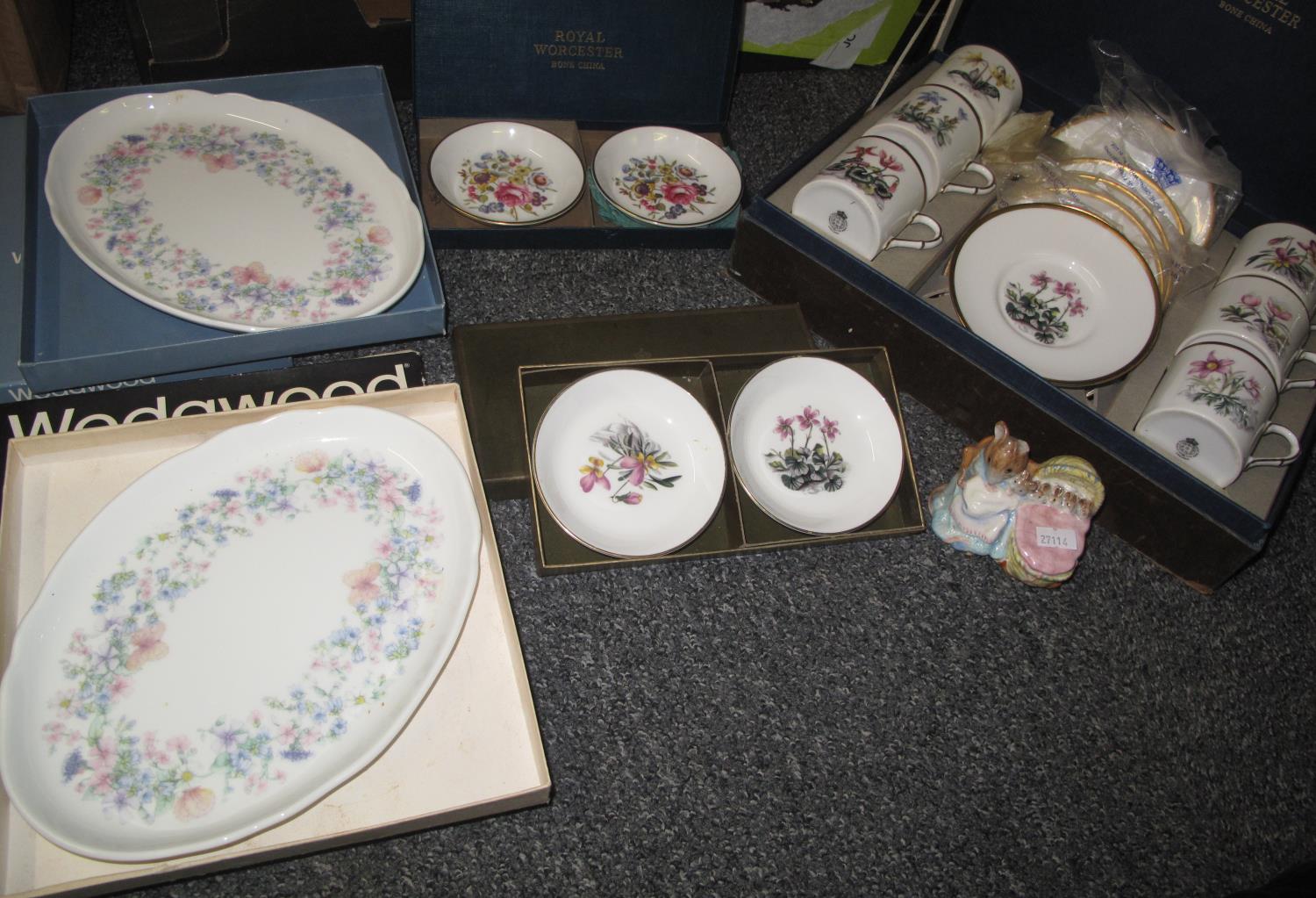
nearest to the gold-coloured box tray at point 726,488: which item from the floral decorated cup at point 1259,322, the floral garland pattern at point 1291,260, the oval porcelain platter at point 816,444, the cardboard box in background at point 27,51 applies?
the oval porcelain platter at point 816,444

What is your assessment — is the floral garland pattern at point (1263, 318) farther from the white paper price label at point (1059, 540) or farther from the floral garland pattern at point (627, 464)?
the floral garland pattern at point (627, 464)

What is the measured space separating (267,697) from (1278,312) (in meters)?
1.02

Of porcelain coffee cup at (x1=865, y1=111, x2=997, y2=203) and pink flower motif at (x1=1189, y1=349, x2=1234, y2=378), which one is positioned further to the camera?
porcelain coffee cup at (x1=865, y1=111, x2=997, y2=203)

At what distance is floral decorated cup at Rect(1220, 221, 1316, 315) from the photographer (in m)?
0.95

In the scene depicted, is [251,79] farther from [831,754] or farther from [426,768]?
[831,754]

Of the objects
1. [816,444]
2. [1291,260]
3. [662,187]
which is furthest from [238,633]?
[1291,260]

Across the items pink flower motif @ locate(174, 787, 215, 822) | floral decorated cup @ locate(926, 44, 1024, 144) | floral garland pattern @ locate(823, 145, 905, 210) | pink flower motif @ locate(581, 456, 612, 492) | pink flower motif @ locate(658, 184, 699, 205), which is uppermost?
floral decorated cup @ locate(926, 44, 1024, 144)

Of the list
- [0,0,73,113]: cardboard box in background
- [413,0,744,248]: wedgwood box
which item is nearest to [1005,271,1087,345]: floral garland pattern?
[413,0,744,248]: wedgwood box

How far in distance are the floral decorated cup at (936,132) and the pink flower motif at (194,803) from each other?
0.87 meters

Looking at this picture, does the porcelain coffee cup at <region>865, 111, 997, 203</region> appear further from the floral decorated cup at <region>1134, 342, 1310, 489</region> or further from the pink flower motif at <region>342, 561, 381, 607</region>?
the pink flower motif at <region>342, 561, 381, 607</region>

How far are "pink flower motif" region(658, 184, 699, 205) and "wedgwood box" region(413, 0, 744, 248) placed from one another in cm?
5

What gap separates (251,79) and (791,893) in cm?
97

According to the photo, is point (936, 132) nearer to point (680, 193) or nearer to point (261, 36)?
point (680, 193)

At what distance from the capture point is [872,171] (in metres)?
0.92
